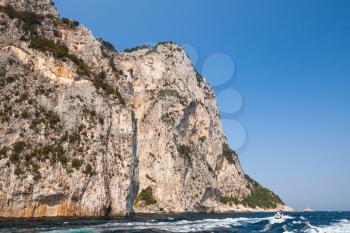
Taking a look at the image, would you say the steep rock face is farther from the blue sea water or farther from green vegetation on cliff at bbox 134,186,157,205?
the blue sea water

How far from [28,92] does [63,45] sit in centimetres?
1653

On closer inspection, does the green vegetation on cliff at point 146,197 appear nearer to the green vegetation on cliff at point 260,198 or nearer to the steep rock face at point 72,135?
the steep rock face at point 72,135

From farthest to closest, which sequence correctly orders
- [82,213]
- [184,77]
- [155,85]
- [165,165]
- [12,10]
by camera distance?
[184,77] → [155,85] → [165,165] → [12,10] → [82,213]

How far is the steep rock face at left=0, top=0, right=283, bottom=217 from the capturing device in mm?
67125

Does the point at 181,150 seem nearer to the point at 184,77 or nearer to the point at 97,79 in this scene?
the point at 184,77

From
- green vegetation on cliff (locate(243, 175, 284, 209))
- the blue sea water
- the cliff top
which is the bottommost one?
the blue sea water

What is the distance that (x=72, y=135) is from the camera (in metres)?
75.4

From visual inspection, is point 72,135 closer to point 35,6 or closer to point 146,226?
point 146,226

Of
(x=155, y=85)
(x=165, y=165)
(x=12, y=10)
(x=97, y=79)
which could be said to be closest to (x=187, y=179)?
(x=165, y=165)

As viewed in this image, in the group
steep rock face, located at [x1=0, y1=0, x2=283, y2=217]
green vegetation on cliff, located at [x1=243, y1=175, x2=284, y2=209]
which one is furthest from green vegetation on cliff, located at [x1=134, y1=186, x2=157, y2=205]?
green vegetation on cliff, located at [x1=243, y1=175, x2=284, y2=209]

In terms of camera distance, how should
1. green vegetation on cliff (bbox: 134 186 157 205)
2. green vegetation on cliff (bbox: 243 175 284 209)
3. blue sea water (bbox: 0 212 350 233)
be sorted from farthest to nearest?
green vegetation on cliff (bbox: 243 175 284 209), green vegetation on cliff (bbox: 134 186 157 205), blue sea water (bbox: 0 212 350 233)

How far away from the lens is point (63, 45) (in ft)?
287

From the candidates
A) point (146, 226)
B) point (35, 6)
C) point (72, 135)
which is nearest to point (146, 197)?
point (72, 135)

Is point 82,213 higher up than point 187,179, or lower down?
lower down
